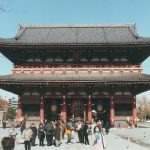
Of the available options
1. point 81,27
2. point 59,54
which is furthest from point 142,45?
point 81,27

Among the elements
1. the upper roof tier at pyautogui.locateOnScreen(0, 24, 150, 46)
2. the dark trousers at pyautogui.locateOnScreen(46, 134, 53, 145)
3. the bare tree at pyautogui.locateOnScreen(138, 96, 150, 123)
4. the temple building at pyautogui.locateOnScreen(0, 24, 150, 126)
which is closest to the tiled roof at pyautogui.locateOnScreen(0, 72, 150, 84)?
the temple building at pyautogui.locateOnScreen(0, 24, 150, 126)

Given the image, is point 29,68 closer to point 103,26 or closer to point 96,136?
point 103,26

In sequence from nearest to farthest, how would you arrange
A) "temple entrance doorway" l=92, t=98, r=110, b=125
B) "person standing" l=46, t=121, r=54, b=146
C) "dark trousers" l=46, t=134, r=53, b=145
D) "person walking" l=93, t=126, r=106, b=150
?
1. "person walking" l=93, t=126, r=106, b=150
2. "person standing" l=46, t=121, r=54, b=146
3. "dark trousers" l=46, t=134, r=53, b=145
4. "temple entrance doorway" l=92, t=98, r=110, b=125

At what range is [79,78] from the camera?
112ft

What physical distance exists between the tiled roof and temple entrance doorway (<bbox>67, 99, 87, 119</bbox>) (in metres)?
3.37

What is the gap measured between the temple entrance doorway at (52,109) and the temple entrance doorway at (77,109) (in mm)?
1293

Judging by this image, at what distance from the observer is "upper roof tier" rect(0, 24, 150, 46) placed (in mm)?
36938

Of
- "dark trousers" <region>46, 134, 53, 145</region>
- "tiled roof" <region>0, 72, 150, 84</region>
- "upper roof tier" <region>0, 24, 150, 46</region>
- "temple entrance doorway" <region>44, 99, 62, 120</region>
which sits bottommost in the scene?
"dark trousers" <region>46, 134, 53, 145</region>

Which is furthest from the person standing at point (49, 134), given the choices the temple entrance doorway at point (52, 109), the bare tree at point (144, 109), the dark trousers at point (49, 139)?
the bare tree at point (144, 109)

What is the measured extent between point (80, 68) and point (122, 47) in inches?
200

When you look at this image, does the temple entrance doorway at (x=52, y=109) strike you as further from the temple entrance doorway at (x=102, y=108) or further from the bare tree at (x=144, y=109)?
the bare tree at (x=144, y=109)

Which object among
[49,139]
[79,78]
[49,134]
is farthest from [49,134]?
[79,78]

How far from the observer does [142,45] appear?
112ft

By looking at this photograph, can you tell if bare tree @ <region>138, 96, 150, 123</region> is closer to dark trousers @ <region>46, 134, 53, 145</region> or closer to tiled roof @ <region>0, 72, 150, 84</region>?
tiled roof @ <region>0, 72, 150, 84</region>
